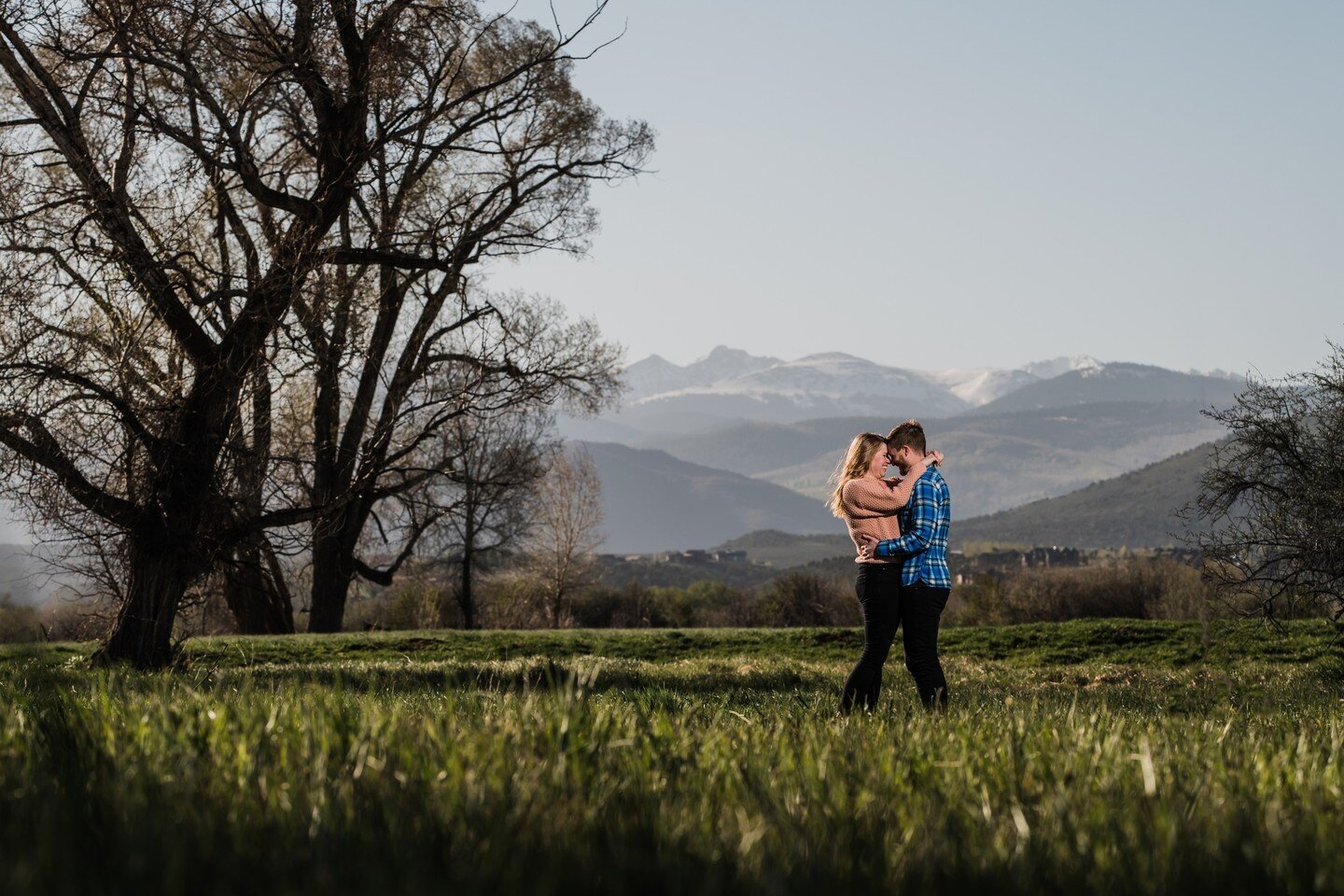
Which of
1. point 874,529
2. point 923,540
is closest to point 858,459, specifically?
point 874,529

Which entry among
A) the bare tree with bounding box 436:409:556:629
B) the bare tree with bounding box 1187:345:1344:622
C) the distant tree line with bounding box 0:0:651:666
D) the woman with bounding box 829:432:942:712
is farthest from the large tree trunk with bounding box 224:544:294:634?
the woman with bounding box 829:432:942:712

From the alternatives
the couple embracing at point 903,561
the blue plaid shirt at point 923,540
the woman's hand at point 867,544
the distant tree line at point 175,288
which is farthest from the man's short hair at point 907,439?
the distant tree line at point 175,288

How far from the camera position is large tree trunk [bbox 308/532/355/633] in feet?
108

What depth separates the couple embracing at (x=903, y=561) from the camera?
9.55 m

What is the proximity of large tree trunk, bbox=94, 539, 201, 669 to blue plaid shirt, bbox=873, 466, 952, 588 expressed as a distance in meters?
10.9

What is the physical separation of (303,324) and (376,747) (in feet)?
47.0

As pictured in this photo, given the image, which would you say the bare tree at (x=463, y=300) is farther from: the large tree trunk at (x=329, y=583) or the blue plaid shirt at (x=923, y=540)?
the blue plaid shirt at (x=923, y=540)

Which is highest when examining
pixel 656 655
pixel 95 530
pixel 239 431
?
pixel 239 431

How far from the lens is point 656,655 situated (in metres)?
25.4

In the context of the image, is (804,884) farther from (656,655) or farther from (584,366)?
(584,366)

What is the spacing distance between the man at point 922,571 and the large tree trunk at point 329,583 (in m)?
25.5

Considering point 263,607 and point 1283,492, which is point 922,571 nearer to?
point 1283,492

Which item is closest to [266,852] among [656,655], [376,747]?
[376,747]

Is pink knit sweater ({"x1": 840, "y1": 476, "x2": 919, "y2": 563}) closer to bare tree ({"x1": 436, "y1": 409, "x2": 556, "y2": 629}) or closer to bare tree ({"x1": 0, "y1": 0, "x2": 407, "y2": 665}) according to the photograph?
bare tree ({"x1": 0, "y1": 0, "x2": 407, "y2": 665})
